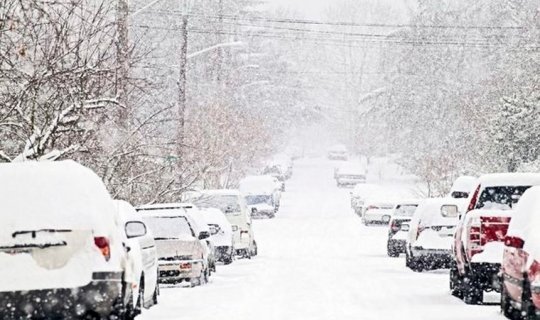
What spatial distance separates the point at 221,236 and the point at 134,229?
15914 mm

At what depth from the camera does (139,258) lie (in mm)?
15055

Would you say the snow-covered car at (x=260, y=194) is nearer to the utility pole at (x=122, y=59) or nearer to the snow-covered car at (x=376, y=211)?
the snow-covered car at (x=376, y=211)

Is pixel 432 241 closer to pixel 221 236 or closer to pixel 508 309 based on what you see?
→ pixel 221 236

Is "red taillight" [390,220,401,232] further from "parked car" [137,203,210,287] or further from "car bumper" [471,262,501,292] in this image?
"car bumper" [471,262,501,292]

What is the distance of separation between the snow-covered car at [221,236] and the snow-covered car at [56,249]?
1701 cm

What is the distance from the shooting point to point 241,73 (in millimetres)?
97750

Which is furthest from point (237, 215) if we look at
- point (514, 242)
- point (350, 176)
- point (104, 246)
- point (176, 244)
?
point (350, 176)

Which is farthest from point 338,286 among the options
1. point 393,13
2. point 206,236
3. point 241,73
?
point 393,13

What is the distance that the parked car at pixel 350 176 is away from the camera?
9256 centimetres

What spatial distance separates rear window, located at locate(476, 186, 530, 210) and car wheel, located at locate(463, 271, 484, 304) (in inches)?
48.2

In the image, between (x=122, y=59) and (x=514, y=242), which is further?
(x=122, y=59)

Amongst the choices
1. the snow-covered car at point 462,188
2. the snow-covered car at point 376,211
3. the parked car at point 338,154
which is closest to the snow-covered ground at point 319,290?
the snow-covered car at point 462,188

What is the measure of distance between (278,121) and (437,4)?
18.2 metres

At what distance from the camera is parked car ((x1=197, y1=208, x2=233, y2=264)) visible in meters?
29.9
